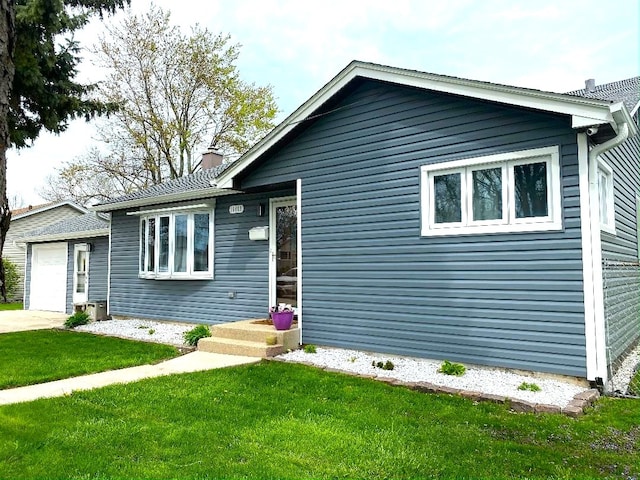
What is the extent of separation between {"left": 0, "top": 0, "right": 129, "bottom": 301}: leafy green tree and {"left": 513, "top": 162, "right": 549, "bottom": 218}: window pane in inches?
323

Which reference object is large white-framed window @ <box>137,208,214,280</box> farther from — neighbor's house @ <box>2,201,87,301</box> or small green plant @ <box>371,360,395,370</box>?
neighbor's house @ <box>2,201,87,301</box>

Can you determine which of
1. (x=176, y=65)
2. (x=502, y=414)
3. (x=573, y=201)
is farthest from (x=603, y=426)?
(x=176, y=65)

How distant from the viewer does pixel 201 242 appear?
32.6 ft

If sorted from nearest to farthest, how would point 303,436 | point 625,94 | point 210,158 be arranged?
Answer: point 303,436
point 625,94
point 210,158

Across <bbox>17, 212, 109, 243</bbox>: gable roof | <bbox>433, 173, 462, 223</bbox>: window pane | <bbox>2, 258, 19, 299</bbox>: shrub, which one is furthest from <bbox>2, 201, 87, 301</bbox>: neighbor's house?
<bbox>433, 173, 462, 223</bbox>: window pane

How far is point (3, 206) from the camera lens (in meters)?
2.95

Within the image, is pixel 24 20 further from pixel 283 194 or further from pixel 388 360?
pixel 388 360

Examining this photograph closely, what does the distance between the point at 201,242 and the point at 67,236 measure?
7372 mm

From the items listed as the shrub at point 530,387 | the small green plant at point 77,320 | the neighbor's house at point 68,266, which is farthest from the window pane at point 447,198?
the neighbor's house at point 68,266

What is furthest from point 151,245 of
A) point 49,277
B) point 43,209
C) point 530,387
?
point 43,209

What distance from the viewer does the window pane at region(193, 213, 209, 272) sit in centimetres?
984

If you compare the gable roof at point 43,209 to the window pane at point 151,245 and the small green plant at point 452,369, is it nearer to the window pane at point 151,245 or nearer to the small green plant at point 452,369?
the window pane at point 151,245

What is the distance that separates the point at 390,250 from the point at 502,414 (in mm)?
2914

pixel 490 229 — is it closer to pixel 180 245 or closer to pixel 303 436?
pixel 303 436
